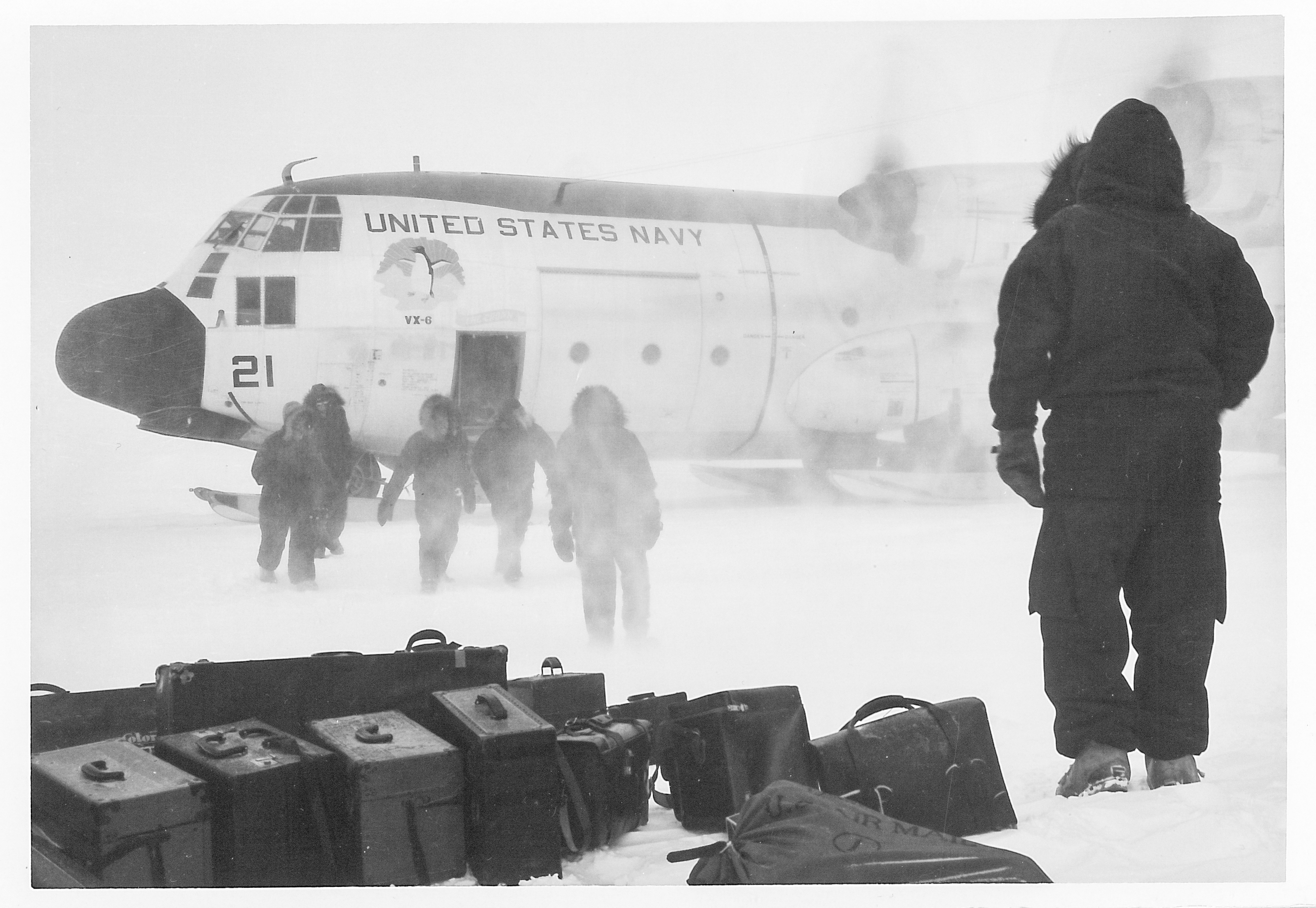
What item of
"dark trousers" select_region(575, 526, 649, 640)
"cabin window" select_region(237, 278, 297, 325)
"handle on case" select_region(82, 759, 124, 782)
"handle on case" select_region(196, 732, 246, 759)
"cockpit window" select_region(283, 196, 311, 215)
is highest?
"cockpit window" select_region(283, 196, 311, 215)

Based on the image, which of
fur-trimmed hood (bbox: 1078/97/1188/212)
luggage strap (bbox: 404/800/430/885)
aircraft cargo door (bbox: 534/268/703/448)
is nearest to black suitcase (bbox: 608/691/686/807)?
luggage strap (bbox: 404/800/430/885)

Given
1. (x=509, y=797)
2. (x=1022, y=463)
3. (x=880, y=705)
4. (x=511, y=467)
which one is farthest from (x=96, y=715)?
(x=1022, y=463)

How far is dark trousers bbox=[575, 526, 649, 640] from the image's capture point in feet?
9.64

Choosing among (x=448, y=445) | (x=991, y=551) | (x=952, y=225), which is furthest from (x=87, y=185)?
(x=991, y=551)

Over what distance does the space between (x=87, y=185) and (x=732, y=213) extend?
1.61m

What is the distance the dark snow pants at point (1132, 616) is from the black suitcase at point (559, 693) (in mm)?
1073

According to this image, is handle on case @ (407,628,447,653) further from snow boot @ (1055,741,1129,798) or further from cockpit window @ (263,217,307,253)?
snow boot @ (1055,741,1129,798)

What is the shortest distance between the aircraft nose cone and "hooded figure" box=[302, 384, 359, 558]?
30 centimetres

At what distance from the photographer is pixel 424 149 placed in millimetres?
2902

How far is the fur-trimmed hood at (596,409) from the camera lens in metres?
2.94

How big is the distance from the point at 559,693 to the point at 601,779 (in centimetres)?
37

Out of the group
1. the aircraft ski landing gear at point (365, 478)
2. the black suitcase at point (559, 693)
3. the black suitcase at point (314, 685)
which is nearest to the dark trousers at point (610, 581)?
the black suitcase at point (559, 693)

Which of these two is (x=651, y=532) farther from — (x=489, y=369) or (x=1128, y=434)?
(x=1128, y=434)

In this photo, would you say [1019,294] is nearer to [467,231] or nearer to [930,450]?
[930,450]
